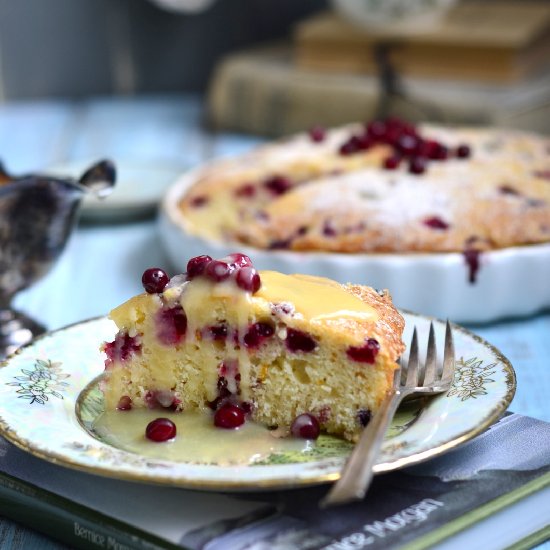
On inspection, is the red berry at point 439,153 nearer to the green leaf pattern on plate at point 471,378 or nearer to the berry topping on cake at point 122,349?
the green leaf pattern on plate at point 471,378

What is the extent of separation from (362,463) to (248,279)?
1.01ft

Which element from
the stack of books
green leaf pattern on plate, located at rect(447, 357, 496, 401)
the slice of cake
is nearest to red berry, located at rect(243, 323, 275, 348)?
the slice of cake

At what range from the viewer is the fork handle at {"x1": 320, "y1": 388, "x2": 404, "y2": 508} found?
3.30 ft

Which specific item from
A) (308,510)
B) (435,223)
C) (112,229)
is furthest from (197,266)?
(112,229)

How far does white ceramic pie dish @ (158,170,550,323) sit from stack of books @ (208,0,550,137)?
118 cm

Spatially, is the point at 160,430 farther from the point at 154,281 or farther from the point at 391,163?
the point at 391,163

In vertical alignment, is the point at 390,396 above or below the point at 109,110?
above

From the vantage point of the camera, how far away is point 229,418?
127cm

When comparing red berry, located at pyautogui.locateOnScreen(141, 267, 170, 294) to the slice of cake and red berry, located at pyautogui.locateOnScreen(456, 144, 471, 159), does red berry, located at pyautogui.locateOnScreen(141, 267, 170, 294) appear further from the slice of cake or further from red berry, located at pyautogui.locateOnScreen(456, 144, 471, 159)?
red berry, located at pyautogui.locateOnScreen(456, 144, 471, 159)

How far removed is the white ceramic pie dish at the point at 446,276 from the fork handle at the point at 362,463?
2.15 ft

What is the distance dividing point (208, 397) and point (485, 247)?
0.80 m

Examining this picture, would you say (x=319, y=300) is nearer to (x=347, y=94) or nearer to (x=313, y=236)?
(x=313, y=236)

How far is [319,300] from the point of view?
4.23 feet

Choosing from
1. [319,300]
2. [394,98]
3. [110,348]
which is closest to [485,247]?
[319,300]
